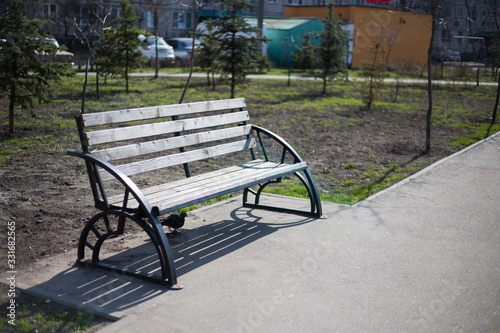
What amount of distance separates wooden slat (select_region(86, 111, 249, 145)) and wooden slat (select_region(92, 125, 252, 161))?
0.24 ft

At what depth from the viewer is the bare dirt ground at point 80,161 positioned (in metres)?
4.97

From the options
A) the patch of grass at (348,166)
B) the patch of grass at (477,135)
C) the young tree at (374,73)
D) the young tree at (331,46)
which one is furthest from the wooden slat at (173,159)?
the young tree at (331,46)

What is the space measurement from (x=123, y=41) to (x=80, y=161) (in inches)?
347

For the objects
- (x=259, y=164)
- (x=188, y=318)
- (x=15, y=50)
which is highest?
(x=15, y=50)

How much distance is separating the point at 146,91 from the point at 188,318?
13.4 meters

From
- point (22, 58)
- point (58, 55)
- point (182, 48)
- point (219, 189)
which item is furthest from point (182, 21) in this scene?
point (219, 189)

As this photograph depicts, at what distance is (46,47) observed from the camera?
891 cm

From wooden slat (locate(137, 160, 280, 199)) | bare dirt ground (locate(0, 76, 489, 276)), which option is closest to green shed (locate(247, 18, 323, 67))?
bare dirt ground (locate(0, 76, 489, 276))

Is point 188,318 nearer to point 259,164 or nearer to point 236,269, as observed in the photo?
point 236,269

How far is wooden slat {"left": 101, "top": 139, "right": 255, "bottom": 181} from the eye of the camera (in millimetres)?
4316

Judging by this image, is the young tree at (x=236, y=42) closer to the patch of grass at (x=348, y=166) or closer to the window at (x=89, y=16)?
the window at (x=89, y=16)

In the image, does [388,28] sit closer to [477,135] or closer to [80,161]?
[477,135]

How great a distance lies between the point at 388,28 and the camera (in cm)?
3081

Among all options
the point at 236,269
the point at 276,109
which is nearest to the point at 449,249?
the point at 236,269
